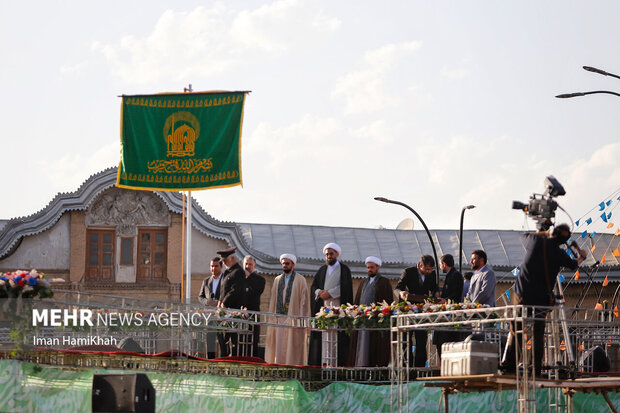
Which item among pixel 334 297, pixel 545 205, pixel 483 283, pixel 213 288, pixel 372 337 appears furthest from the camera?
pixel 213 288

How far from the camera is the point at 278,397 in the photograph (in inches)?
542

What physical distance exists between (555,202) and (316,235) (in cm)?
2896

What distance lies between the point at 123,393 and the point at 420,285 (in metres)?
7.08

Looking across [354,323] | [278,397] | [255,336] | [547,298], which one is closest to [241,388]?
[278,397]

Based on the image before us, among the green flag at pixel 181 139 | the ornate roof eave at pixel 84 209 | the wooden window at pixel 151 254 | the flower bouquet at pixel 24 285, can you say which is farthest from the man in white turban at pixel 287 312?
the wooden window at pixel 151 254

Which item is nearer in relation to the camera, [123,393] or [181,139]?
[123,393]

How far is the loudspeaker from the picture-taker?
10320 millimetres

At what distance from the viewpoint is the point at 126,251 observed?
118 ft

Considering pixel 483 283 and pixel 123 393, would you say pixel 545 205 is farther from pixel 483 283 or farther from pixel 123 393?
pixel 123 393

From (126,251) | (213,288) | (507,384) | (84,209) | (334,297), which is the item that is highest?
(84,209)

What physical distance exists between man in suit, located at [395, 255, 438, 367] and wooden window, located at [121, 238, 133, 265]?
68.8 ft

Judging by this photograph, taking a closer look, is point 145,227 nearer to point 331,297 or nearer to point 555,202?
point 331,297

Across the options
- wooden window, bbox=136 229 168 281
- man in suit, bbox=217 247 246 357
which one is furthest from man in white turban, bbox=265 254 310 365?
wooden window, bbox=136 229 168 281

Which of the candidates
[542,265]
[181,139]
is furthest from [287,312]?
[542,265]
